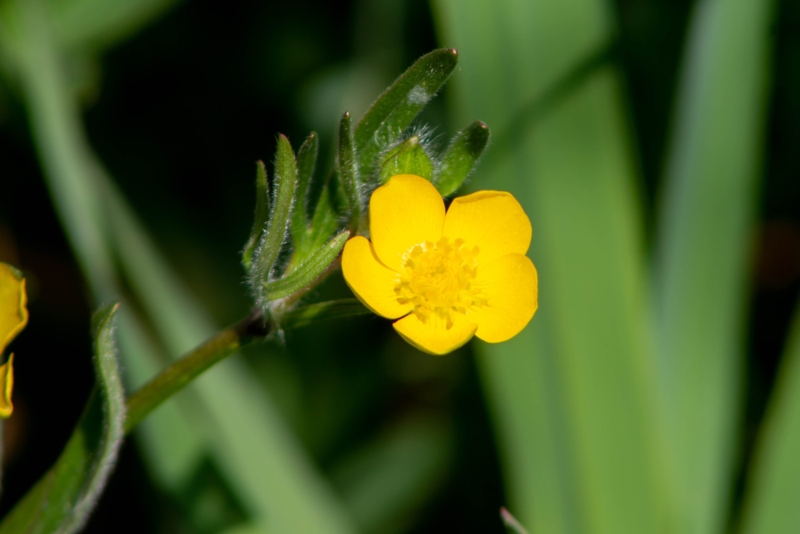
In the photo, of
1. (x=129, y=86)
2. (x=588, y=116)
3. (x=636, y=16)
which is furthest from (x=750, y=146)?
(x=129, y=86)

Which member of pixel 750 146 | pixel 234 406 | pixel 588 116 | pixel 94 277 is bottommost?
pixel 750 146

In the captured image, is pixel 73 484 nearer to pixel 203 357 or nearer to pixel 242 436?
pixel 203 357

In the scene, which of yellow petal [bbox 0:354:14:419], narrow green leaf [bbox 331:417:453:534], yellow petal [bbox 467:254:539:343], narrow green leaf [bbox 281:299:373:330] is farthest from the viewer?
narrow green leaf [bbox 331:417:453:534]

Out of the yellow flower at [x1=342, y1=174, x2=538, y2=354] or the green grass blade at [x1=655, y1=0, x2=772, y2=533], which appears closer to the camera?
the yellow flower at [x1=342, y1=174, x2=538, y2=354]

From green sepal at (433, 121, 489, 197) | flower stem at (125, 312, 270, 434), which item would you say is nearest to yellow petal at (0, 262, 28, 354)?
flower stem at (125, 312, 270, 434)

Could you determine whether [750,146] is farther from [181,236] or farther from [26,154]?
[26,154]

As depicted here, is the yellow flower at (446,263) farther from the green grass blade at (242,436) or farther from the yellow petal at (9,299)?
the green grass blade at (242,436)

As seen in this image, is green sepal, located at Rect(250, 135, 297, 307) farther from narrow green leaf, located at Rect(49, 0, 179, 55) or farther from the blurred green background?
narrow green leaf, located at Rect(49, 0, 179, 55)

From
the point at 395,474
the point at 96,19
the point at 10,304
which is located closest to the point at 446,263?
the point at 10,304
